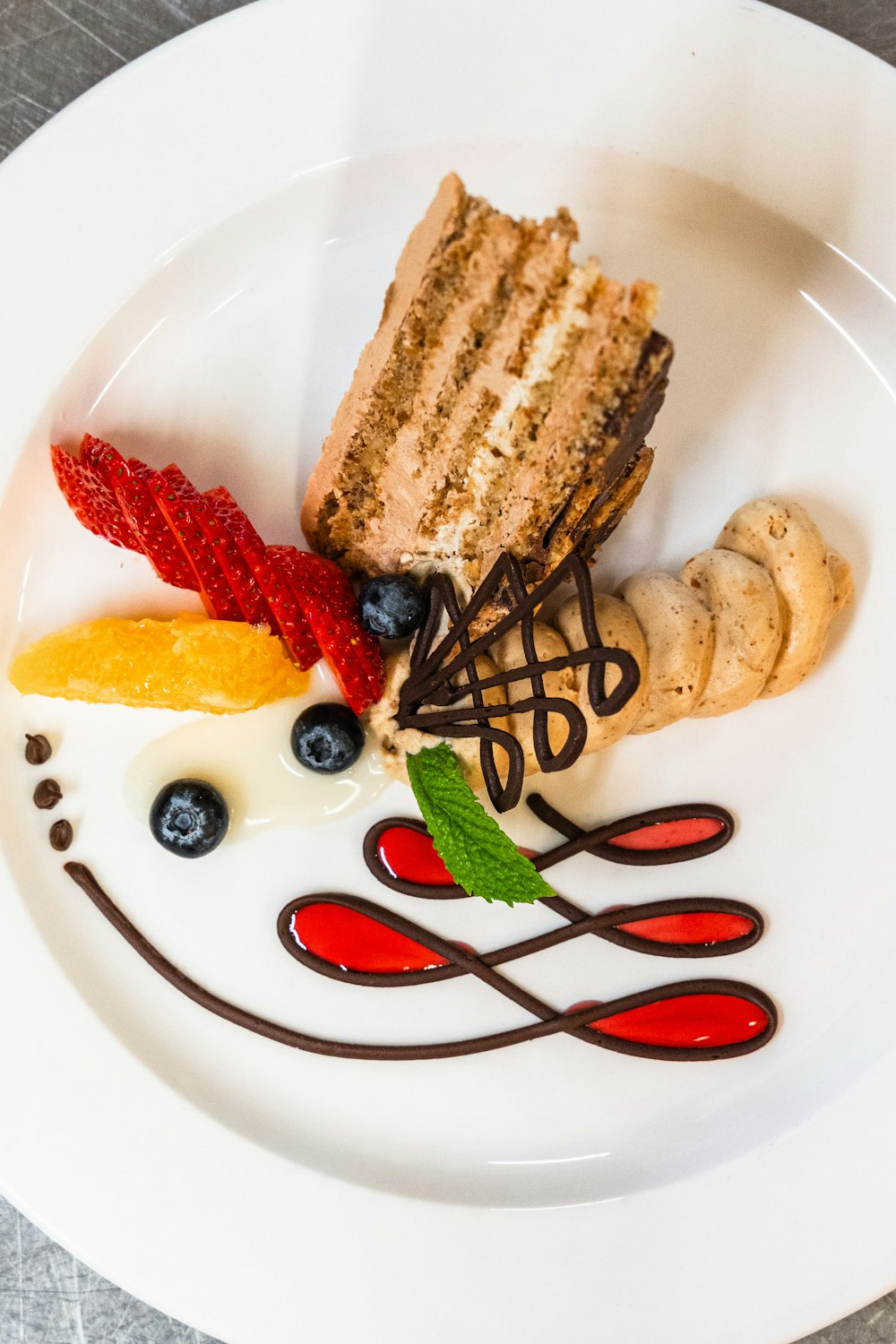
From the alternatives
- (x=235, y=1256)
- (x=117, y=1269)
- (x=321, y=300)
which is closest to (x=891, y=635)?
(x=321, y=300)

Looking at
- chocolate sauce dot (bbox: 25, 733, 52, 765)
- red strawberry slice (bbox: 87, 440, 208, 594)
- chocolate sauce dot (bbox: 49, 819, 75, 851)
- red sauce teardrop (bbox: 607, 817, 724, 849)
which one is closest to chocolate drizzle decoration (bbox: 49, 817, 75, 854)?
chocolate sauce dot (bbox: 49, 819, 75, 851)

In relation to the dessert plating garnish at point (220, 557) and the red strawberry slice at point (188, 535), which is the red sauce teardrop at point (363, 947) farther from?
the red strawberry slice at point (188, 535)

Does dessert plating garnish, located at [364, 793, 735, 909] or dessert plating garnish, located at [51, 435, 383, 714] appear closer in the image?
dessert plating garnish, located at [51, 435, 383, 714]

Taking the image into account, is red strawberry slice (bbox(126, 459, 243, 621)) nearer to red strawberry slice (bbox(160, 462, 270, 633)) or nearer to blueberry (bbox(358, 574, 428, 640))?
red strawberry slice (bbox(160, 462, 270, 633))

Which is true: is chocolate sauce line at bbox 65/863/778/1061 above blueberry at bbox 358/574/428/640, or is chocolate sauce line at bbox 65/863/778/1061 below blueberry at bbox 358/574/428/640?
below

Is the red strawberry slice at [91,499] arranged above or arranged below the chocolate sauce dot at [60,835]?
above

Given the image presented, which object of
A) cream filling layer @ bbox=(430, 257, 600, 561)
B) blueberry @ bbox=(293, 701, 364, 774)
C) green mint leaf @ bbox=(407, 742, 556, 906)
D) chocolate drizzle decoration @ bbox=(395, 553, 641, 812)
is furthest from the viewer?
blueberry @ bbox=(293, 701, 364, 774)

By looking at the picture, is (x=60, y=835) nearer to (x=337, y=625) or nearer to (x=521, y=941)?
(x=337, y=625)

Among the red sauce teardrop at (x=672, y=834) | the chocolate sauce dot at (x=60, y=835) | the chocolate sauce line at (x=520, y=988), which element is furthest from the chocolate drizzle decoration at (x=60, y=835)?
the red sauce teardrop at (x=672, y=834)
